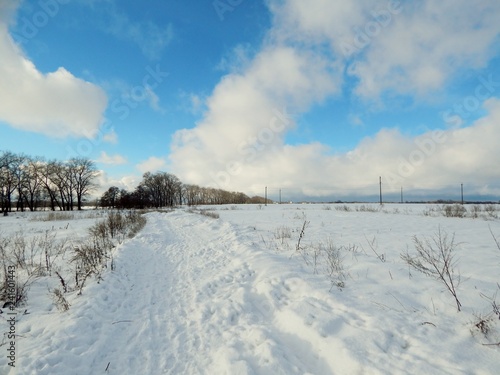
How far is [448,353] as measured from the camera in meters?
2.55

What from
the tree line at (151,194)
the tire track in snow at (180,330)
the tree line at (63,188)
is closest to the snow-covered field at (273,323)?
the tire track in snow at (180,330)

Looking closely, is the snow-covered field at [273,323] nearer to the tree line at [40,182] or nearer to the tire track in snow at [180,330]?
the tire track in snow at [180,330]

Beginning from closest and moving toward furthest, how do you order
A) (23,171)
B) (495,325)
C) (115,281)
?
(495,325), (115,281), (23,171)

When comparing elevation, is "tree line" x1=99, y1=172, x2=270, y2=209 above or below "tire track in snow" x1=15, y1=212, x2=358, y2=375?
above

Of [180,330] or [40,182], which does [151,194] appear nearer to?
[40,182]

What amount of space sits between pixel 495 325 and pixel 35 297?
286 inches

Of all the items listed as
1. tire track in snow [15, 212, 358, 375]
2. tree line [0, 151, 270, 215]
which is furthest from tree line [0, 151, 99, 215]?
tire track in snow [15, 212, 358, 375]

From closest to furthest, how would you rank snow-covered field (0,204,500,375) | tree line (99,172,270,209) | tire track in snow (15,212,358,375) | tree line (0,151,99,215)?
snow-covered field (0,204,500,375) → tire track in snow (15,212,358,375) → tree line (0,151,99,215) → tree line (99,172,270,209)

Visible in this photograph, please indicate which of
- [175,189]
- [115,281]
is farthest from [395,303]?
[175,189]

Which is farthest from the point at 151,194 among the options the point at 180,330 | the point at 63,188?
the point at 180,330

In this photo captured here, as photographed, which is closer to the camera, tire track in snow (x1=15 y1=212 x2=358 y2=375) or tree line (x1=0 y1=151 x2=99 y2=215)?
tire track in snow (x1=15 y1=212 x2=358 y2=375)

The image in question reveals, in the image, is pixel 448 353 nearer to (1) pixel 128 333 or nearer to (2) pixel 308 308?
(2) pixel 308 308

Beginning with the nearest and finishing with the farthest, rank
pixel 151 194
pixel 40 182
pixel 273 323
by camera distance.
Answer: pixel 273 323 → pixel 40 182 → pixel 151 194

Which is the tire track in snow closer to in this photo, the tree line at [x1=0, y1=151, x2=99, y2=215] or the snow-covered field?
the snow-covered field
